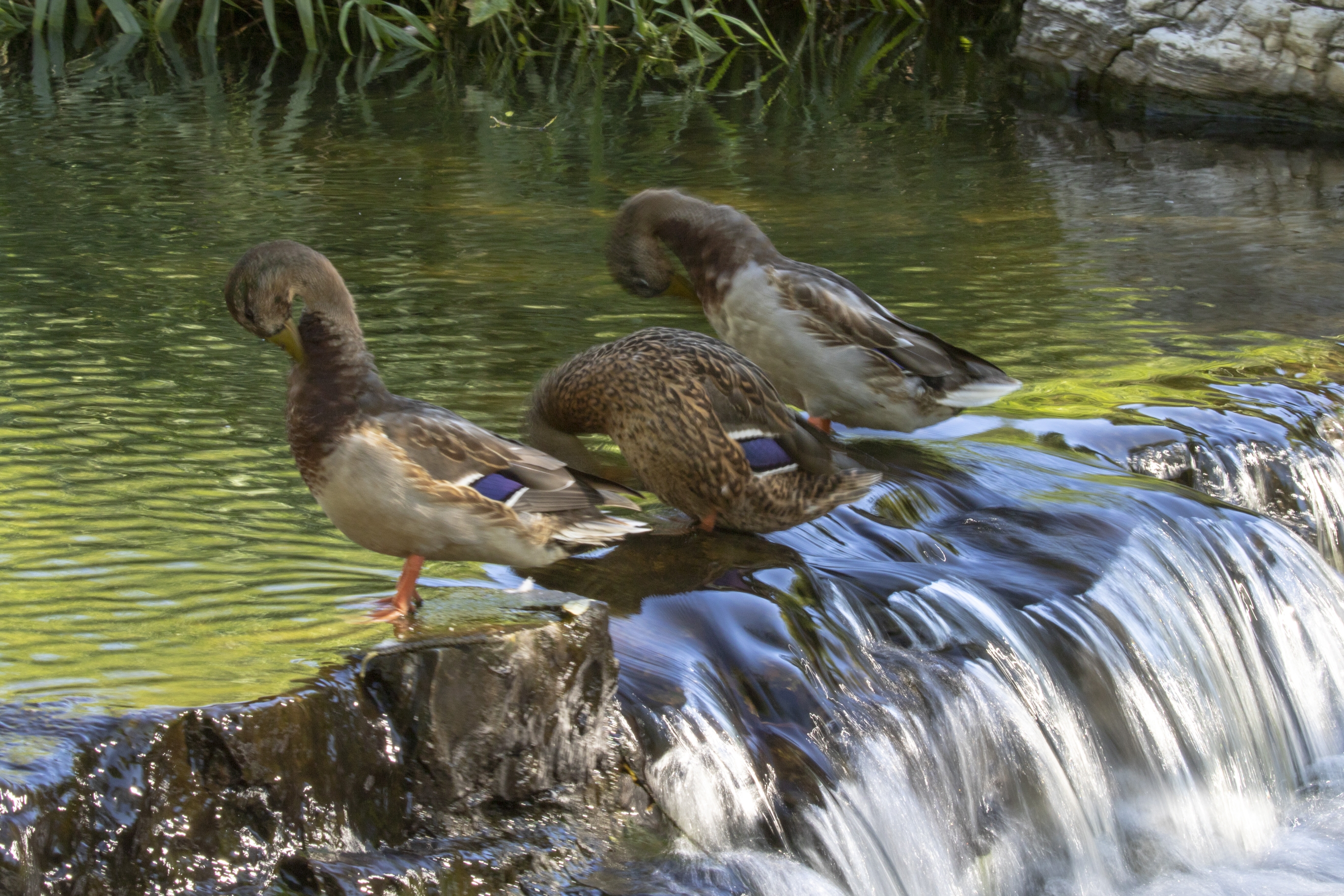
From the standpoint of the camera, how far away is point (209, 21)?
46.7ft

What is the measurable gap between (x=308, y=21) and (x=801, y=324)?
9.97 metres

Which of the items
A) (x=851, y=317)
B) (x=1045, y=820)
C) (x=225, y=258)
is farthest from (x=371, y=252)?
(x=1045, y=820)

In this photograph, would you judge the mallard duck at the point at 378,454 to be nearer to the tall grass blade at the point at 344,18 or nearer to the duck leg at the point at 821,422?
the duck leg at the point at 821,422

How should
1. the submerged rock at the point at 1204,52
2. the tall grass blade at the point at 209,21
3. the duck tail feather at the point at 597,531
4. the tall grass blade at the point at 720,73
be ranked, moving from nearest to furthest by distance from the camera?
1. the duck tail feather at the point at 597,531
2. the submerged rock at the point at 1204,52
3. the tall grass blade at the point at 720,73
4. the tall grass blade at the point at 209,21

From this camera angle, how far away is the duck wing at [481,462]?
10.4ft

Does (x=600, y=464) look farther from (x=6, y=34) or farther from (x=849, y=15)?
(x=849, y=15)

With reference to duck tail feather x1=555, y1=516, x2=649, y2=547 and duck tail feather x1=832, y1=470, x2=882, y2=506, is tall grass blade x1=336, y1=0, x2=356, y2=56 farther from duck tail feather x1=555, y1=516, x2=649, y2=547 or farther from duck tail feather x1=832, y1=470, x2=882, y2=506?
duck tail feather x1=555, y1=516, x2=649, y2=547

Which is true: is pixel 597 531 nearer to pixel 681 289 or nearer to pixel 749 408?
pixel 749 408

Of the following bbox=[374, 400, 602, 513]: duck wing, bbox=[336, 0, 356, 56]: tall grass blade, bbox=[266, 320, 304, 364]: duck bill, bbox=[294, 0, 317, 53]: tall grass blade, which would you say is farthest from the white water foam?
bbox=[294, 0, 317, 53]: tall grass blade

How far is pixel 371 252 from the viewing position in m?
7.39

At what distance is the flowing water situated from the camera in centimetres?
333

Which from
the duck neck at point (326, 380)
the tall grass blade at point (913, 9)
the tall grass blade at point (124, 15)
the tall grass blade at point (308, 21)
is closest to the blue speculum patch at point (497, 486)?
A: the duck neck at point (326, 380)

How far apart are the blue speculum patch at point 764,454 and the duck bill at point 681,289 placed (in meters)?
1.11

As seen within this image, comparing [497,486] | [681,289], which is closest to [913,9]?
[681,289]
